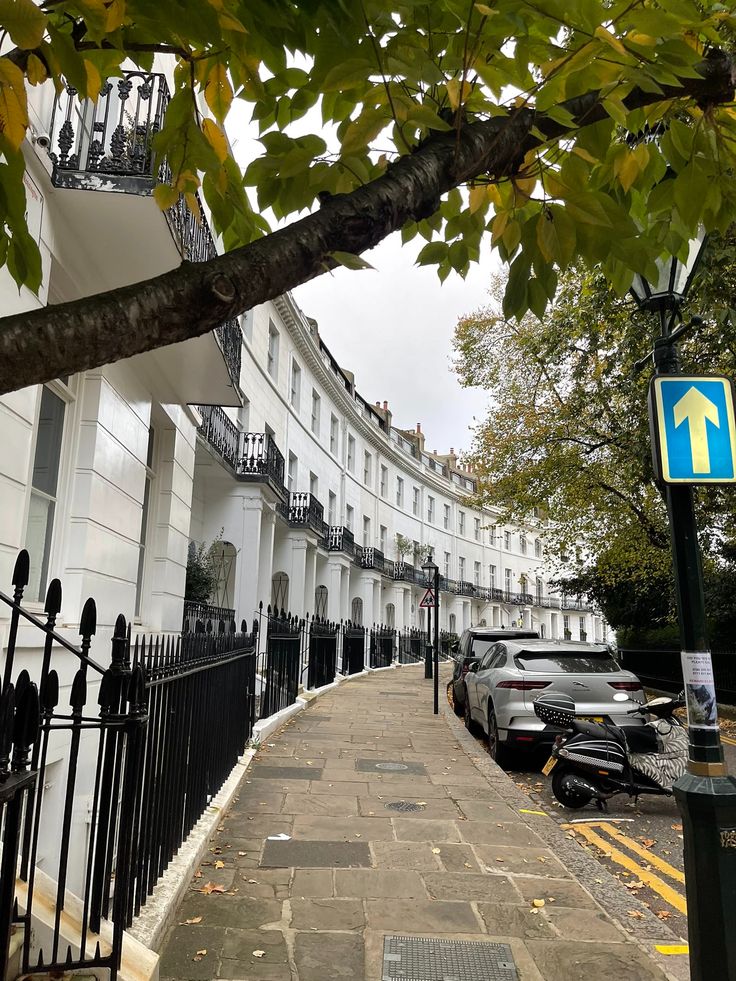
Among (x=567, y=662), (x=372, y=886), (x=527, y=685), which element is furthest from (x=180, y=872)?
(x=567, y=662)

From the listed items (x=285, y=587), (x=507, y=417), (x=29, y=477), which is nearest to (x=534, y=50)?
(x=29, y=477)

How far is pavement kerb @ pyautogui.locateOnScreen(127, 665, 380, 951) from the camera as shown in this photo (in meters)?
3.63

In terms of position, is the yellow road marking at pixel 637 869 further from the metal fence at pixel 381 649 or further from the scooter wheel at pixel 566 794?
the metal fence at pixel 381 649

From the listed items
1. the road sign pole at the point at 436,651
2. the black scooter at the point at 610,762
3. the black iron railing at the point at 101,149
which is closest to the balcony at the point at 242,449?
the road sign pole at the point at 436,651

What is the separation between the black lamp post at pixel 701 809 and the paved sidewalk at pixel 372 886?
3.05 ft

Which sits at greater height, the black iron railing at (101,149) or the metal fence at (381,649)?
the black iron railing at (101,149)

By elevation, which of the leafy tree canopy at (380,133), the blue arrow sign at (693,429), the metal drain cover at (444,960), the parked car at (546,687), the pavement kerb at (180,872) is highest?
the leafy tree canopy at (380,133)

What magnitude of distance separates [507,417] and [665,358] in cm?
1599

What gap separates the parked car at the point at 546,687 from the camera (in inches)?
346

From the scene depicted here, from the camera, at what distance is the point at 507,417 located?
773 inches

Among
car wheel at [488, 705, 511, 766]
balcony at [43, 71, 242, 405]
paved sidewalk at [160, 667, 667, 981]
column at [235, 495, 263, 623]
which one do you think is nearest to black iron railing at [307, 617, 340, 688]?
column at [235, 495, 263, 623]

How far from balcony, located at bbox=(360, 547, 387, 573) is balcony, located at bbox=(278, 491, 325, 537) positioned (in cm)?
806

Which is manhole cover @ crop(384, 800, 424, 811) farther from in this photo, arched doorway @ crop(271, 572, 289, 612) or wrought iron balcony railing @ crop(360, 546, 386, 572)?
wrought iron balcony railing @ crop(360, 546, 386, 572)

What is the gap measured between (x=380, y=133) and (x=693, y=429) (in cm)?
198
